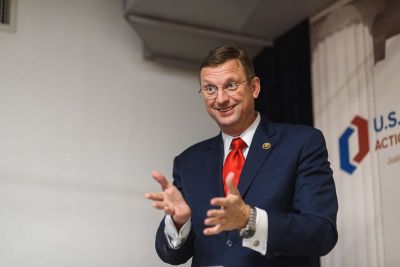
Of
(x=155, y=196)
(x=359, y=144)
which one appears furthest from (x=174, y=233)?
(x=359, y=144)

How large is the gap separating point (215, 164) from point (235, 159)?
0.08m

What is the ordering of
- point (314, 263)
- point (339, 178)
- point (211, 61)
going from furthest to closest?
point (339, 178)
point (211, 61)
point (314, 263)

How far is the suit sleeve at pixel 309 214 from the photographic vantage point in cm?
154

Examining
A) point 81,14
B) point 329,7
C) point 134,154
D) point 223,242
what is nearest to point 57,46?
point 81,14

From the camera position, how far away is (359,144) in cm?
327

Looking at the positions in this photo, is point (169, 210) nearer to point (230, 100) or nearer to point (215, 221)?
point (215, 221)

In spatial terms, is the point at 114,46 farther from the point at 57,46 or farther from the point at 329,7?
the point at 329,7

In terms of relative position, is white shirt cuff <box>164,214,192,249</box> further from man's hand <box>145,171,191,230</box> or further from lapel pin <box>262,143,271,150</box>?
lapel pin <box>262,143,271,150</box>

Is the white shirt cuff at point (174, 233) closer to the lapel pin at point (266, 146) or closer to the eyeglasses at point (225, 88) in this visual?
the lapel pin at point (266, 146)

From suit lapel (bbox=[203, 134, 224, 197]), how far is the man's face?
0.06 metres

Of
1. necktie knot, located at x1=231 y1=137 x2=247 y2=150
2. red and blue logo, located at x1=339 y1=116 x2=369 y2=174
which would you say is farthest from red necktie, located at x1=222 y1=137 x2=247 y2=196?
red and blue logo, located at x1=339 y1=116 x2=369 y2=174

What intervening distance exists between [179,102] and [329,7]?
1.12 m

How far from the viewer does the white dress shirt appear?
4.99ft

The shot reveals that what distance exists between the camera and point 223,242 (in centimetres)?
175
